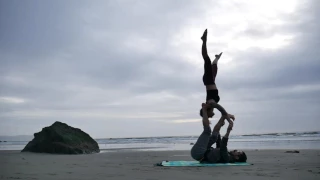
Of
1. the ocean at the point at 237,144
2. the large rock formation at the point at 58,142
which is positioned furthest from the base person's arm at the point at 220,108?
the ocean at the point at 237,144

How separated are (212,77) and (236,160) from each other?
227 centimetres

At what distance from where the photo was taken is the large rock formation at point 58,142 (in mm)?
14305

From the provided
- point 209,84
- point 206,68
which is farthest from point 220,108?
point 206,68

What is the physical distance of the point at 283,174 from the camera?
617 cm

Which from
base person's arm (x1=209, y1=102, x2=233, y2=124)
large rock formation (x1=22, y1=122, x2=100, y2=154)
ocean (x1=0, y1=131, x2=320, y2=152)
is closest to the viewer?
base person's arm (x1=209, y1=102, x2=233, y2=124)

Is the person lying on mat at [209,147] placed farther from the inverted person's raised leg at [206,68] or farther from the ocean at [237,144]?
the ocean at [237,144]

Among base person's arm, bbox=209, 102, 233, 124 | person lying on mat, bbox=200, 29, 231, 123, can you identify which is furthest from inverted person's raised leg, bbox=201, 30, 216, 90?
base person's arm, bbox=209, 102, 233, 124

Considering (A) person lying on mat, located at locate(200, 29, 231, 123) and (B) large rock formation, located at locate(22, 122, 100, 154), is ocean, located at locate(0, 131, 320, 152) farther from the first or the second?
(A) person lying on mat, located at locate(200, 29, 231, 123)

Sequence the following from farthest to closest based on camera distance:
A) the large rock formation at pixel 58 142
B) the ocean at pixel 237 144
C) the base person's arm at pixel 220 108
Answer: the ocean at pixel 237 144 → the large rock formation at pixel 58 142 → the base person's arm at pixel 220 108

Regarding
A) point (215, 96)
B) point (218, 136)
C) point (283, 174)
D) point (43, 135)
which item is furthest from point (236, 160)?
point (43, 135)

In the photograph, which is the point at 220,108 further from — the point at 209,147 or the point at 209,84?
the point at 209,147

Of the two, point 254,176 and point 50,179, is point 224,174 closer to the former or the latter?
point 254,176

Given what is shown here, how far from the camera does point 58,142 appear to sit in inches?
571

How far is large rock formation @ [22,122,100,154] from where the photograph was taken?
46.9ft
